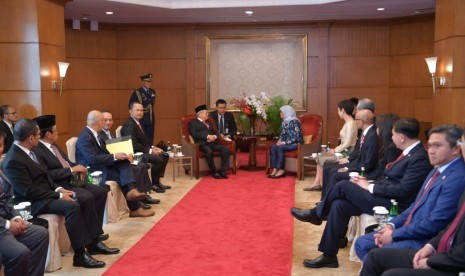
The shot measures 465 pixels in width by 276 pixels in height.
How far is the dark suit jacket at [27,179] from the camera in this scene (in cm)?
445

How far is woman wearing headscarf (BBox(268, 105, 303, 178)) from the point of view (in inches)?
353

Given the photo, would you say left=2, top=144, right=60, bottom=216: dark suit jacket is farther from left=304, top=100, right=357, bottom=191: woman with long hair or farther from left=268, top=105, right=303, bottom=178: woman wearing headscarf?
left=268, top=105, right=303, bottom=178: woman wearing headscarf

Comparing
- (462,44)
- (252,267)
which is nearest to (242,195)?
(252,267)

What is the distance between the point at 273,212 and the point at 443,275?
3.88m

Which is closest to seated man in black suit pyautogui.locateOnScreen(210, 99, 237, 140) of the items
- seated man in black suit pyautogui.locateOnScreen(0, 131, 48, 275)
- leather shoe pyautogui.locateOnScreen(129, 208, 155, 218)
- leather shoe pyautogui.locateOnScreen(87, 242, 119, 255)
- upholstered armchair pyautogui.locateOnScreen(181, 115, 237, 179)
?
upholstered armchair pyautogui.locateOnScreen(181, 115, 237, 179)

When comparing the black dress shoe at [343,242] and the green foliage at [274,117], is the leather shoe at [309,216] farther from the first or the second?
the green foliage at [274,117]

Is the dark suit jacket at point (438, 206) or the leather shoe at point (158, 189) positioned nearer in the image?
the dark suit jacket at point (438, 206)

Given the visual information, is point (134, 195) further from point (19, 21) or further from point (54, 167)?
point (19, 21)

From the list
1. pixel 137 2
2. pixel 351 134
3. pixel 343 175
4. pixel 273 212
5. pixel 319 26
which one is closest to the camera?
pixel 343 175

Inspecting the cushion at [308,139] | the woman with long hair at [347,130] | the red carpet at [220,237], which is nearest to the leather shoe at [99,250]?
the red carpet at [220,237]

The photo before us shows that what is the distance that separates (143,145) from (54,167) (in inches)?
104

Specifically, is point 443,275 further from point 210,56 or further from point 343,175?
point 210,56

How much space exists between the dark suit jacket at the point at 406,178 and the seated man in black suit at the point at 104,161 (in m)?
3.02

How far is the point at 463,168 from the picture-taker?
339cm
